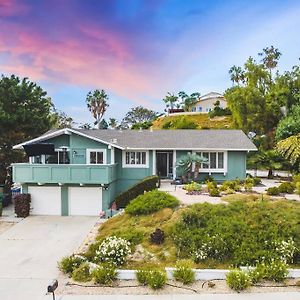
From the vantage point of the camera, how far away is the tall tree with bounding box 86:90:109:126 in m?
79.9

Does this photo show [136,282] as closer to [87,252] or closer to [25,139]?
[87,252]

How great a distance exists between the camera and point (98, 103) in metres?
80.1

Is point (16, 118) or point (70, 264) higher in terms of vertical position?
point (16, 118)

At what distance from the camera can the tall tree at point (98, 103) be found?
262 feet

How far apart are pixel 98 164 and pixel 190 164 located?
692 centimetres

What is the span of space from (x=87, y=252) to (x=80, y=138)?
11670 millimetres

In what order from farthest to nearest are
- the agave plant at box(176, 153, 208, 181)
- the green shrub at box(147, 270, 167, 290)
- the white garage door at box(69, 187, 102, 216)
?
the agave plant at box(176, 153, 208, 181)
the white garage door at box(69, 187, 102, 216)
the green shrub at box(147, 270, 167, 290)

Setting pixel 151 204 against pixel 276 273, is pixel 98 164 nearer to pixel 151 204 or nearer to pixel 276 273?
pixel 151 204

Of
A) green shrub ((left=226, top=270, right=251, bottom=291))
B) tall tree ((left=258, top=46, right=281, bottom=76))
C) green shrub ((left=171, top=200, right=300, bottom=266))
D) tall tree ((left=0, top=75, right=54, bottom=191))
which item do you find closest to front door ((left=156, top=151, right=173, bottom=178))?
green shrub ((left=171, top=200, right=300, bottom=266))

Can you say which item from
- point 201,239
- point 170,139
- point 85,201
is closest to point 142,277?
point 201,239

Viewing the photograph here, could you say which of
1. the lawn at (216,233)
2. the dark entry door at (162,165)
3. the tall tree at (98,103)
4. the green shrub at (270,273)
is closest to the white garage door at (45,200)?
the lawn at (216,233)

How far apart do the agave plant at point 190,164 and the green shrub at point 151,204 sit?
21.1 ft

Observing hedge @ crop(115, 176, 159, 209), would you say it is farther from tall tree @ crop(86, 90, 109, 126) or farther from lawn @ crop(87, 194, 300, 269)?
tall tree @ crop(86, 90, 109, 126)

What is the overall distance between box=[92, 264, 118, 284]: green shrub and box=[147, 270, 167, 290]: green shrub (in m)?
1.39
